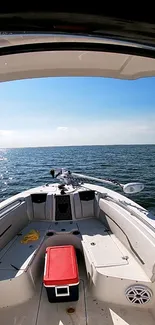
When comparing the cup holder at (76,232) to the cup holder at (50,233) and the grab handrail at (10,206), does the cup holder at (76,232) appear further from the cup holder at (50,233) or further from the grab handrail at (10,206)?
the grab handrail at (10,206)

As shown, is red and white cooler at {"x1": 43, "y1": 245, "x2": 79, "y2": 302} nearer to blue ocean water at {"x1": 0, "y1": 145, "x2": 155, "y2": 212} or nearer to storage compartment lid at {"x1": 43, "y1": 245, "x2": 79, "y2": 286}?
storage compartment lid at {"x1": 43, "y1": 245, "x2": 79, "y2": 286}

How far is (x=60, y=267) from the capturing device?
2445 mm

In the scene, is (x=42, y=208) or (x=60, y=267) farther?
(x=42, y=208)

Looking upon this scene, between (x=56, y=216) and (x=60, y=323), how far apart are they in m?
2.29

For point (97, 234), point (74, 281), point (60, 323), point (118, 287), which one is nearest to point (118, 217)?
point (97, 234)

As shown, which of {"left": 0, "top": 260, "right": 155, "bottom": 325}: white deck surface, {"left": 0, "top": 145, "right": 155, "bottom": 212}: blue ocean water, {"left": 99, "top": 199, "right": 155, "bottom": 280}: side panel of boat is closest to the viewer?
{"left": 0, "top": 260, "right": 155, "bottom": 325}: white deck surface

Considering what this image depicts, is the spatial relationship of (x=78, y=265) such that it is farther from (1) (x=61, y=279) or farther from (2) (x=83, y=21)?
(2) (x=83, y=21)

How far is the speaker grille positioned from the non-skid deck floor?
0.10 meters

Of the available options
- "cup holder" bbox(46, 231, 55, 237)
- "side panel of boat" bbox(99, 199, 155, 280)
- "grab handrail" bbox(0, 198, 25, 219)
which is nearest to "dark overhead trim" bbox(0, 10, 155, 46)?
"side panel of boat" bbox(99, 199, 155, 280)

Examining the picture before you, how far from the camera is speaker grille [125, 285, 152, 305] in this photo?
233 centimetres

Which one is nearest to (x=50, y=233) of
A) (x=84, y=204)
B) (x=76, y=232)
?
(x=76, y=232)

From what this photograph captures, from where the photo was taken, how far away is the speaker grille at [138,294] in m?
2.33

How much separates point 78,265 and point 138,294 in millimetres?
1120

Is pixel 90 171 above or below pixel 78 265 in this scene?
below
